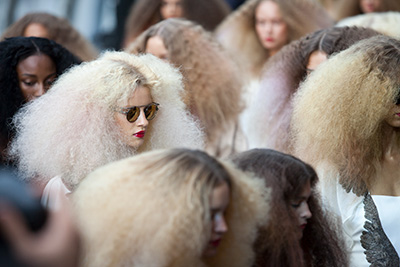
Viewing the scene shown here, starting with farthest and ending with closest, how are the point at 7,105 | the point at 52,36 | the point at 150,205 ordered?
the point at 52,36 → the point at 7,105 → the point at 150,205

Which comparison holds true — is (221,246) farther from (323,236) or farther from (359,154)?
(359,154)

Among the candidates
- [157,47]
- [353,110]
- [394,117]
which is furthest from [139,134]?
[157,47]

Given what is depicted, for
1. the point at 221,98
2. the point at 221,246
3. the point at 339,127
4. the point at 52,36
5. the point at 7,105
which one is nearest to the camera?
the point at 221,246

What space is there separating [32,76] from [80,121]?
2.58ft

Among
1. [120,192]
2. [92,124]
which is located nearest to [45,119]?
[92,124]

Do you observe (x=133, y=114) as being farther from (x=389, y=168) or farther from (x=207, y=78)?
(x=207, y=78)

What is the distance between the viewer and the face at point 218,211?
7.65 feet

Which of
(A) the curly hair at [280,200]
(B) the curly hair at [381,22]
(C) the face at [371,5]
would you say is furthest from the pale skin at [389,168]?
(C) the face at [371,5]

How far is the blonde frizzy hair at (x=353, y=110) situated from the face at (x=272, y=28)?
269 centimetres

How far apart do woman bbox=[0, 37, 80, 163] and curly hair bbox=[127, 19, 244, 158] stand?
1067 millimetres

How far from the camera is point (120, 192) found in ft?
7.54

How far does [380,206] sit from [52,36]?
323 cm

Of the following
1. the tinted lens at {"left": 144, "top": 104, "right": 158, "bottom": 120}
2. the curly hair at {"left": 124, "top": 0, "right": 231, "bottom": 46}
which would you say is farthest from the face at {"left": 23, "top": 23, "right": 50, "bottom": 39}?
the tinted lens at {"left": 144, "top": 104, "right": 158, "bottom": 120}

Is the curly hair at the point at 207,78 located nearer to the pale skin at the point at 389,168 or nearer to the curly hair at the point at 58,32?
the curly hair at the point at 58,32
